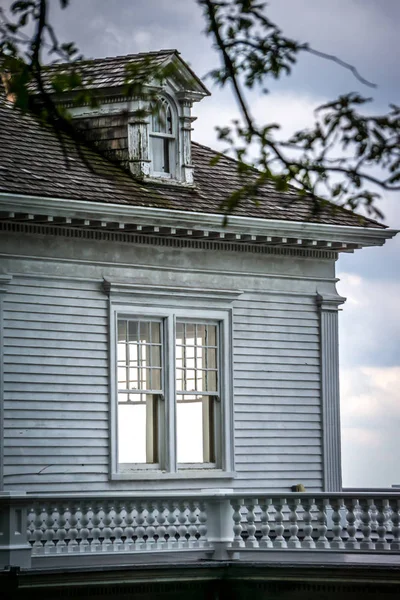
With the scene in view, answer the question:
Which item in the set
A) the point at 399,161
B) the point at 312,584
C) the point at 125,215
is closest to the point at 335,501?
the point at 312,584

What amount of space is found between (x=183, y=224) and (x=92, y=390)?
258 cm

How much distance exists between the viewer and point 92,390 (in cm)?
1806

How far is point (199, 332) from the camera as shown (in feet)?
64.0

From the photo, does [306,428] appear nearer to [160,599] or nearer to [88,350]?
[88,350]

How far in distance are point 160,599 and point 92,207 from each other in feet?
16.6

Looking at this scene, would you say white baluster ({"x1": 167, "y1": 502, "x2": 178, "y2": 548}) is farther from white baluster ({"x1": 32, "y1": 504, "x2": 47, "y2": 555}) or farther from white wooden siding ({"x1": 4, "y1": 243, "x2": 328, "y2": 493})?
white wooden siding ({"x1": 4, "y1": 243, "x2": 328, "y2": 493})

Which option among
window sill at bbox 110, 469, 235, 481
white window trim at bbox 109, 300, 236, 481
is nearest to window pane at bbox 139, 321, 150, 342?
white window trim at bbox 109, 300, 236, 481

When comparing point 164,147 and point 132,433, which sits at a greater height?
point 164,147

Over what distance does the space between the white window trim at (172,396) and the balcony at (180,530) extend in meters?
1.80

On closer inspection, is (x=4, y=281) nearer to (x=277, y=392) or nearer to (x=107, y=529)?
(x=107, y=529)

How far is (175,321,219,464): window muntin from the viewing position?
19250mm

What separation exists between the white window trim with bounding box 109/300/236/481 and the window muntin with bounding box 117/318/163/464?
0.13 metres

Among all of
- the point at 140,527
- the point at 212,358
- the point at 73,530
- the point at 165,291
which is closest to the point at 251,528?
the point at 140,527

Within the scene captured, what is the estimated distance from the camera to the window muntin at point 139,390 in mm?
18656
